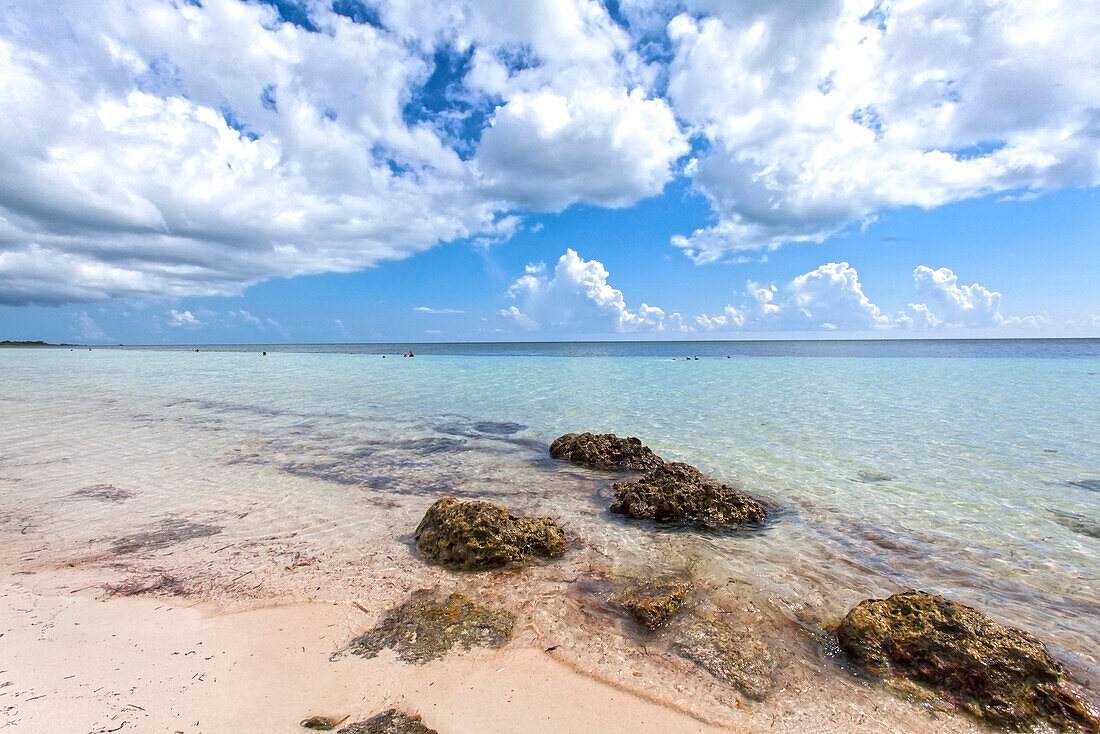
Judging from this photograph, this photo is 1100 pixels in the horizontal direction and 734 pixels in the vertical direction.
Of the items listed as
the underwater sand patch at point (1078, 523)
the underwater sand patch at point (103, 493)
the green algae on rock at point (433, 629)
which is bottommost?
the underwater sand patch at point (103, 493)

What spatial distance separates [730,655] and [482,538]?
3.31 meters

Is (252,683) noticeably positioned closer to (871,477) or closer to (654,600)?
(654,600)

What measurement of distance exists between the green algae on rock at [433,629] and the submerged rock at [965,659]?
11.3 feet

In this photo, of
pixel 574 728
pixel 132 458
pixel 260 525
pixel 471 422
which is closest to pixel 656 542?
pixel 574 728

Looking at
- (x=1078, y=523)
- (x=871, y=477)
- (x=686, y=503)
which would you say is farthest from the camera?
(x=871, y=477)

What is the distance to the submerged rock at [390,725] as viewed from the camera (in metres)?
3.37

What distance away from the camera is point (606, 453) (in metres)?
12.0

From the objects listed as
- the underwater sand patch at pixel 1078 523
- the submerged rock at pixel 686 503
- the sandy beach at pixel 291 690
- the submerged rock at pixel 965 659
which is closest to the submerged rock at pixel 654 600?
the sandy beach at pixel 291 690

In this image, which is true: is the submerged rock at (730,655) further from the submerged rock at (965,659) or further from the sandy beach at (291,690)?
the submerged rock at (965,659)

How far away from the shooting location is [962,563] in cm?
673

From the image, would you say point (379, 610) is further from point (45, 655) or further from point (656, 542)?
point (656, 542)

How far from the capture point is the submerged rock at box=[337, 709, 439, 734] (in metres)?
3.37

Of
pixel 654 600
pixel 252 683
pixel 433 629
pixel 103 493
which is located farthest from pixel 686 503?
pixel 103 493

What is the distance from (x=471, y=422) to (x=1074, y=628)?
1544 centimetres
